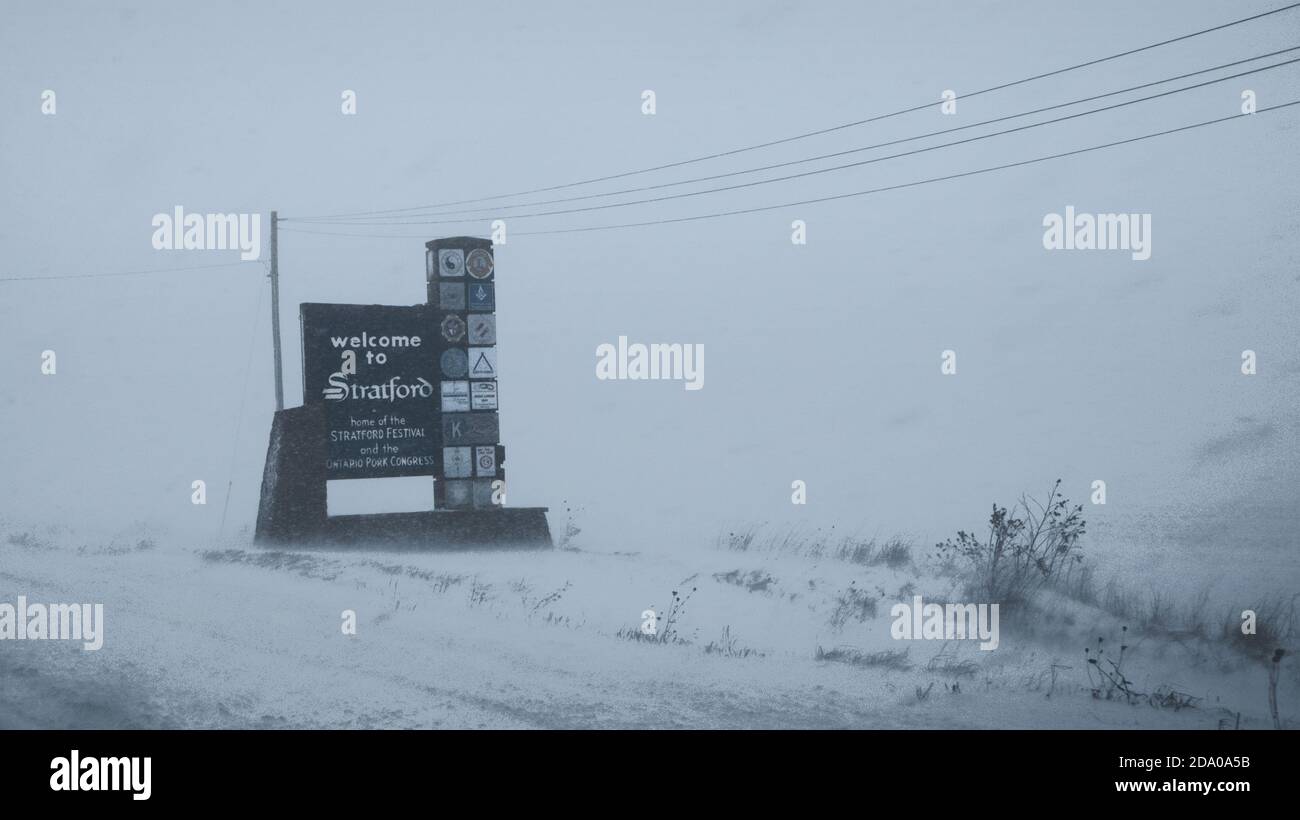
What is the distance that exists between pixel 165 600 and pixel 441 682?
266 inches

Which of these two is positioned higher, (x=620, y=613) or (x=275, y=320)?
(x=275, y=320)

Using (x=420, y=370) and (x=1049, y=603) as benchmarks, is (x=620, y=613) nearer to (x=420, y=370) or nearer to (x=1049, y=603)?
(x=1049, y=603)

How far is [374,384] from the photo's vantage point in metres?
22.5

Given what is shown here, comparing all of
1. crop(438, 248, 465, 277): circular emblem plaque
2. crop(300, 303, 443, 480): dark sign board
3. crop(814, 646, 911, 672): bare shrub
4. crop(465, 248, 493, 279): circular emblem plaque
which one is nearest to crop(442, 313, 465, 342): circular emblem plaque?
crop(300, 303, 443, 480): dark sign board

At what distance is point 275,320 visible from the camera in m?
33.3

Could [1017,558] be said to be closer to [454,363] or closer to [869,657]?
[869,657]

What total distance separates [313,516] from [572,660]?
12544 mm

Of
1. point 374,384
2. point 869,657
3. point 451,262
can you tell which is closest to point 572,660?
point 869,657

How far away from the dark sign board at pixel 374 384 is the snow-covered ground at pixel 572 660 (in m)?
5.25

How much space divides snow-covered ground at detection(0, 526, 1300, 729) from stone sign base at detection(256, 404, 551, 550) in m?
4.48

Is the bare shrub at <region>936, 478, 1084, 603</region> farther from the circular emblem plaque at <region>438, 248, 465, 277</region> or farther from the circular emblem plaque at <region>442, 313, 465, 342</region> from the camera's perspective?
the circular emblem plaque at <region>438, 248, 465, 277</region>

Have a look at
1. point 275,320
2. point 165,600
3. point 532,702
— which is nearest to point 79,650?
point 165,600

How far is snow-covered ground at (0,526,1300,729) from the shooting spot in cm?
857
